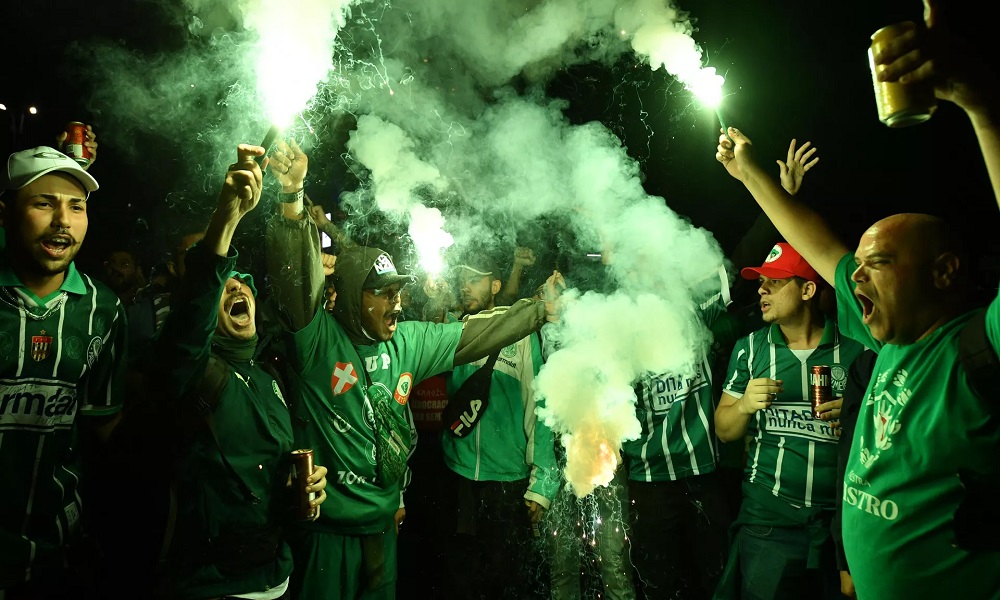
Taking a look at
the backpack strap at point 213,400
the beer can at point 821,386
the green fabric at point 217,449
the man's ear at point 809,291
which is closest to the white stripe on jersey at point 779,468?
the beer can at point 821,386

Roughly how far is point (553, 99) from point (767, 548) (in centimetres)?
424

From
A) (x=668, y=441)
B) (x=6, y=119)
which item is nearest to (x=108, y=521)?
(x=668, y=441)

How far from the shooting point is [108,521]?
328 centimetres

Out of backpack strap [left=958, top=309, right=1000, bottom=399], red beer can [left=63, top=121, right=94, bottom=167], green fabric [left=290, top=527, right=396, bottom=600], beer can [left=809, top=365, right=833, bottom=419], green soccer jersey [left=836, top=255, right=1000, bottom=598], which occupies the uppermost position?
red beer can [left=63, top=121, right=94, bottom=167]

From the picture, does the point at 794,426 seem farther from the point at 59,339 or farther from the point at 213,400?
the point at 59,339

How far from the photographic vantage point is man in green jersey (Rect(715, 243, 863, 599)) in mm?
3797

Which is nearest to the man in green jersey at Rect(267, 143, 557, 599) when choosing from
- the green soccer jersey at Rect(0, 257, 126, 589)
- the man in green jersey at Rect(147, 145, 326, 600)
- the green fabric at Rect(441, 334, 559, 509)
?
the man in green jersey at Rect(147, 145, 326, 600)

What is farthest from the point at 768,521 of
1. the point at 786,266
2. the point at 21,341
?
the point at 21,341

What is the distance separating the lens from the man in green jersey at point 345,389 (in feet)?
11.8

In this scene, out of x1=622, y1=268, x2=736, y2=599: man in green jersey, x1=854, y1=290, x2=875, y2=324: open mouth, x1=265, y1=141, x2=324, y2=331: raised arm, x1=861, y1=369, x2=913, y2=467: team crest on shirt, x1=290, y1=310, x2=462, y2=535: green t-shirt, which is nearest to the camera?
x1=861, y1=369, x2=913, y2=467: team crest on shirt

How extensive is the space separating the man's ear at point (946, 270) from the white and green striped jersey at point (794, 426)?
1666 mm

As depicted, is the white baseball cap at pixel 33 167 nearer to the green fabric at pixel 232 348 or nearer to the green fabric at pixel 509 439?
the green fabric at pixel 232 348

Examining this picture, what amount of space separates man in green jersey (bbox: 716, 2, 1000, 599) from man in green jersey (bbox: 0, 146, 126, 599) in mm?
3522

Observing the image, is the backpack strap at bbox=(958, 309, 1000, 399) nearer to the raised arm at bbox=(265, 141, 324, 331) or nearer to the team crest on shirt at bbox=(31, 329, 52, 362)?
the raised arm at bbox=(265, 141, 324, 331)
